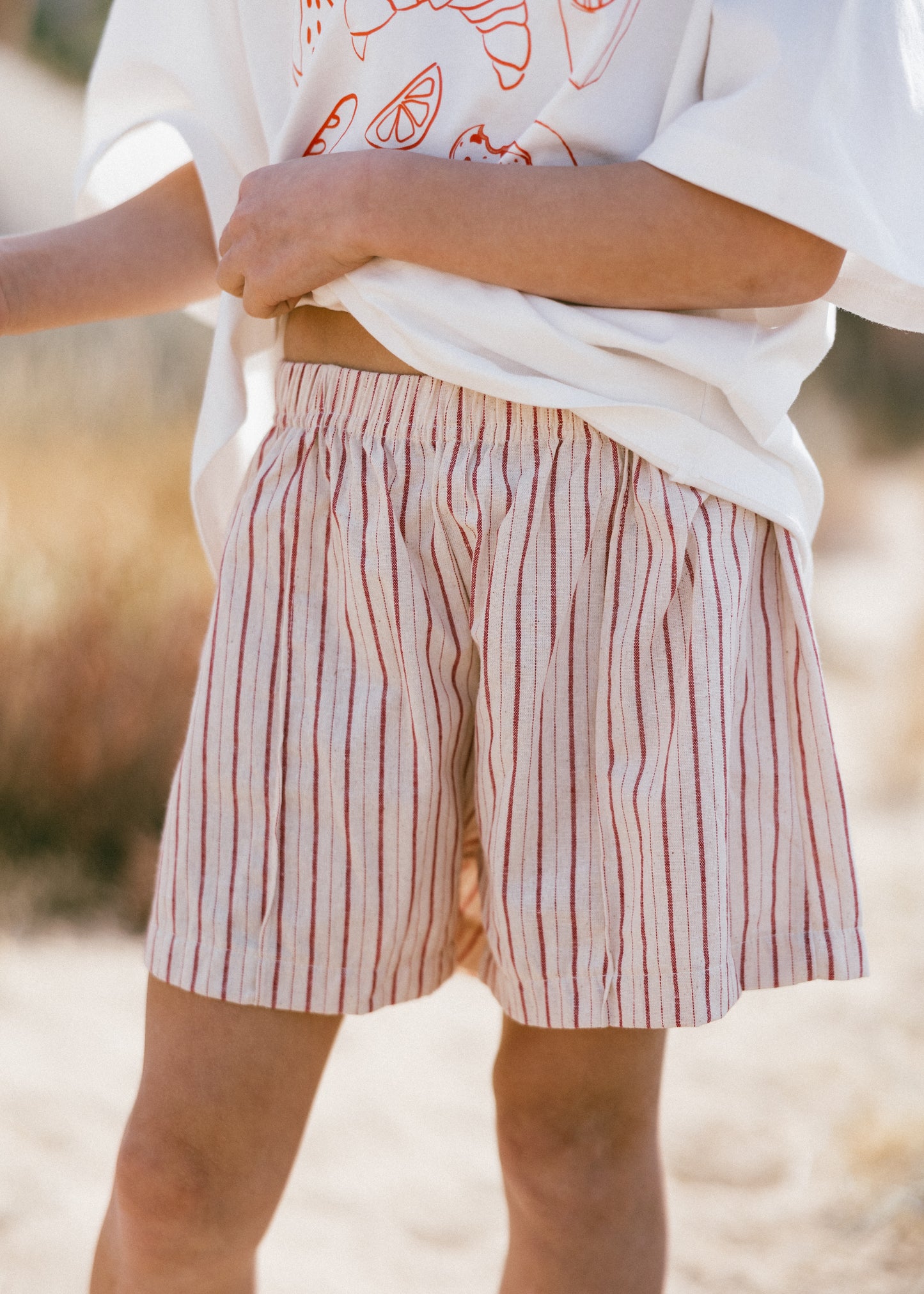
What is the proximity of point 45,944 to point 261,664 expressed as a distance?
5.34 ft

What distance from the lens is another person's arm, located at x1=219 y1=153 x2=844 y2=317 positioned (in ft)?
2.74

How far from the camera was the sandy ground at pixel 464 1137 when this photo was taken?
1659mm

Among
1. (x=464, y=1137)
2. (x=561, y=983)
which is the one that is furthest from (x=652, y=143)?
(x=464, y=1137)

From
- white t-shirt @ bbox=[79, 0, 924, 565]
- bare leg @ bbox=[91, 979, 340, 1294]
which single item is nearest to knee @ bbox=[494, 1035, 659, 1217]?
bare leg @ bbox=[91, 979, 340, 1294]

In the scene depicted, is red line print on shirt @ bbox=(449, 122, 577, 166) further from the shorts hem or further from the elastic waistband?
the shorts hem

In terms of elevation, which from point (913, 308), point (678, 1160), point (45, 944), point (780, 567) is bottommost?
point (678, 1160)

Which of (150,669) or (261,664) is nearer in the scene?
(261,664)

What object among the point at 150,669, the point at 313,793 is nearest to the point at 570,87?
the point at 313,793

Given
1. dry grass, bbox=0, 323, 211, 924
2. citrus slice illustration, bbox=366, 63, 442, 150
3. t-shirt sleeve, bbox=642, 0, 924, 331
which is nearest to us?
t-shirt sleeve, bbox=642, 0, 924, 331

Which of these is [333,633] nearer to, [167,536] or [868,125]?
[868,125]

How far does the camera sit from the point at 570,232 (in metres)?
0.84

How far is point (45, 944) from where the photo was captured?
236cm

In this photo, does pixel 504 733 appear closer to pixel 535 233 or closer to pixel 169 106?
pixel 535 233

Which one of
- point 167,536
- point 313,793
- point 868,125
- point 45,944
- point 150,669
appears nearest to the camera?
point 868,125
